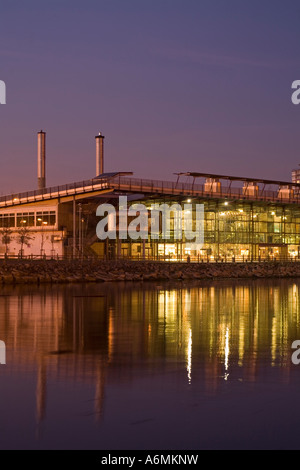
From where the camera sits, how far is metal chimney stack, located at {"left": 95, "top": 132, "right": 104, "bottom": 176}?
102m

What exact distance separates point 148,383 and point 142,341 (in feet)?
17.7

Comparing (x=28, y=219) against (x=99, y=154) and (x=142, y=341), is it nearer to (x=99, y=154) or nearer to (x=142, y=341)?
(x=99, y=154)

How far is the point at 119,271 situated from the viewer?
57.7 metres

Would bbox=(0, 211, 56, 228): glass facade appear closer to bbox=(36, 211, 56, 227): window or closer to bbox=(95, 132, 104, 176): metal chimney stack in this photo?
bbox=(36, 211, 56, 227): window

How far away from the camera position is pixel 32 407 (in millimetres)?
10109

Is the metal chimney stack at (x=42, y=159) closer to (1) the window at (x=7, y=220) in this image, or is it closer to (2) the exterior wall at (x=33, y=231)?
(1) the window at (x=7, y=220)

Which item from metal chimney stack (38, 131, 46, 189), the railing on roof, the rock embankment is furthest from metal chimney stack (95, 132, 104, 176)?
the rock embankment

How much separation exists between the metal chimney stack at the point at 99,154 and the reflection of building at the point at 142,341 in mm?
72635

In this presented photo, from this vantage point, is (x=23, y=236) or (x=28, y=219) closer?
(x=23, y=236)

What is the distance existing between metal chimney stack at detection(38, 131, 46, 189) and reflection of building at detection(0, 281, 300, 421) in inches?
2873

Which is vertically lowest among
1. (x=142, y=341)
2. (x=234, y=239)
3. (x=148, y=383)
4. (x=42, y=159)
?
(x=148, y=383)

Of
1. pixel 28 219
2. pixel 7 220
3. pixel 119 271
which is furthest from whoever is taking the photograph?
pixel 7 220

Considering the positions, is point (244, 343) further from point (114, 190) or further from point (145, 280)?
point (114, 190)

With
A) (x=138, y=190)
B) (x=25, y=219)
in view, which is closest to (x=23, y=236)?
(x=25, y=219)
